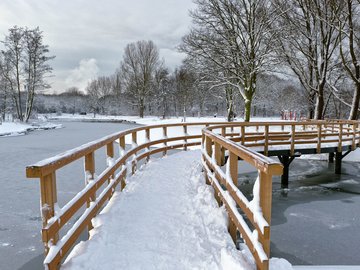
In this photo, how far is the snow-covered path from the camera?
309 centimetres

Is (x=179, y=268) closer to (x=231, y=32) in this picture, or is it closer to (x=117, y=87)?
(x=231, y=32)

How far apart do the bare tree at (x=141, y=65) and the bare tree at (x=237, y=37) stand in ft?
103

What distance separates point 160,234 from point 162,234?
26mm

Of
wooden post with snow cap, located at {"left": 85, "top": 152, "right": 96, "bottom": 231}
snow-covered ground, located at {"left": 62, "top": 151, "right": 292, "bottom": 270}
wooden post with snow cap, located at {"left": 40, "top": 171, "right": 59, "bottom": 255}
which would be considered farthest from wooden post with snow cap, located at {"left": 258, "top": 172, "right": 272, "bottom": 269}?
wooden post with snow cap, located at {"left": 85, "top": 152, "right": 96, "bottom": 231}

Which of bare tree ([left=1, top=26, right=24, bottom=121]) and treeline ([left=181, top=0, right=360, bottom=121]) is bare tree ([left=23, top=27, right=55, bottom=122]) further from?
treeline ([left=181, top=0, right=360, bottom=121])

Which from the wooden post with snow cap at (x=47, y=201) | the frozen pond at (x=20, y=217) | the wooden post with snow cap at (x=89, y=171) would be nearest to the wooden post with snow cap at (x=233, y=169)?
the wooden post with snow cap at (x=89, y=171)

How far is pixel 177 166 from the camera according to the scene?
8.33 m

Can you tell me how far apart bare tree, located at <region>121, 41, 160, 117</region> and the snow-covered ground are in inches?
1912

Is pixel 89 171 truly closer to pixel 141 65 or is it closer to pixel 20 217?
pixel 20 217

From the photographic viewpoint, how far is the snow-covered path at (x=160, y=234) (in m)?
3.09

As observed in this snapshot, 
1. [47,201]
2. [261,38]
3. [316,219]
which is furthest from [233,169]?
[261,38]

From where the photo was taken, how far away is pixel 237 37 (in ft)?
73.0

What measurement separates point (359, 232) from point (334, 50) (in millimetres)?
21067

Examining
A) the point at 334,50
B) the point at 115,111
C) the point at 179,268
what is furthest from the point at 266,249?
the point at 115,111
